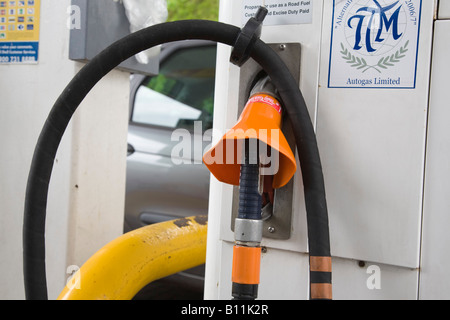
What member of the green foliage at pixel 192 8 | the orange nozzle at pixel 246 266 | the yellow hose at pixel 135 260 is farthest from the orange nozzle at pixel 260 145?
the green foliage at pixel 192 8

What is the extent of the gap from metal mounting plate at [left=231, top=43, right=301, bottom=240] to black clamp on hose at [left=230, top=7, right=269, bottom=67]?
89 mm

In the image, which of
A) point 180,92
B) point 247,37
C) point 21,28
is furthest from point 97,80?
point 180,92

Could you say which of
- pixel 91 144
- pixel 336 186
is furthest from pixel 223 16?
pixel 91 144

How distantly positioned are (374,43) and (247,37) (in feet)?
0.76

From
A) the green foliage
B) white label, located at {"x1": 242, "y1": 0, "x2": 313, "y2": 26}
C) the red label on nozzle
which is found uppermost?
the green foliage

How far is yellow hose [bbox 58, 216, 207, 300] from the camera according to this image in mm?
1167

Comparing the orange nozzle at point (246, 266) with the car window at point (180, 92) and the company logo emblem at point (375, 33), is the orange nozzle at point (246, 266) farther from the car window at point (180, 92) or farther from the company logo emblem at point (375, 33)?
the car window at point (180, 92)

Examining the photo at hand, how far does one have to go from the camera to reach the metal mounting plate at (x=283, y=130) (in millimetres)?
917

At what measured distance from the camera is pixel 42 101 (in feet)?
4.72

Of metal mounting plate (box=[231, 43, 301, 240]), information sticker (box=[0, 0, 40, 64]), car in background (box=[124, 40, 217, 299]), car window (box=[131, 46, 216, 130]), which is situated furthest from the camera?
car window (box=[131, 46, 216, 130])

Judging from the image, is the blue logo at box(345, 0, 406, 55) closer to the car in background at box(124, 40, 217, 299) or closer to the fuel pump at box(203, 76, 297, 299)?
the fuel pump at box(203, 76, 297, 299)

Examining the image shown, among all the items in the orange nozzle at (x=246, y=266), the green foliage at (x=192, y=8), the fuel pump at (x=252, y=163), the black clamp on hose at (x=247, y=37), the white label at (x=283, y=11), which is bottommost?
the orange nozzle at (x=246, y=266)

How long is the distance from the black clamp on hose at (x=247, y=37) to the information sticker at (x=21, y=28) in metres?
0.83

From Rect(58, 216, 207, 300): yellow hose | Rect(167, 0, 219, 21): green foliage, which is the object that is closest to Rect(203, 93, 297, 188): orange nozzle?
Rect(58, 216, 207, 300): yellow hose
